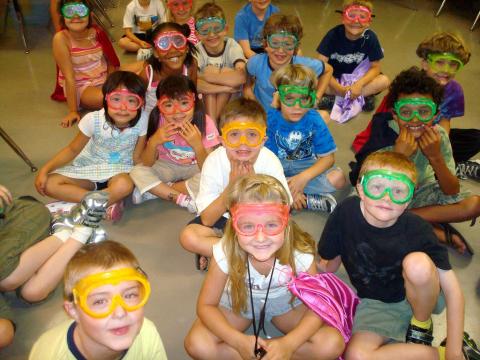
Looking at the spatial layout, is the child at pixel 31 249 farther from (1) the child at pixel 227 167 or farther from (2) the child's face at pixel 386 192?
(2) the child's face at pixel 386 192

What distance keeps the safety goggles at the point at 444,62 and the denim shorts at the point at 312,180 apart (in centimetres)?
96

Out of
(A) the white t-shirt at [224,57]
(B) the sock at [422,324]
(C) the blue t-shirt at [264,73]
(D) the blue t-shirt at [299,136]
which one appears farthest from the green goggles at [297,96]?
(B) the sock at [422,324]

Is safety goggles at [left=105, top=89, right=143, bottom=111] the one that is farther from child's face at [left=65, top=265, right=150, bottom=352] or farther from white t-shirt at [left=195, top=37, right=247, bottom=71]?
child's face at [left=65, top=265, right=150, bottom=352]

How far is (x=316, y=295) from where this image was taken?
5.70ft

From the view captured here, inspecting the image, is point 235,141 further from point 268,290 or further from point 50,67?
point 50,67

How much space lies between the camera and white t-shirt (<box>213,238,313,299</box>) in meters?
1.75

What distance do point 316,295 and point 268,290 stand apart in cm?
18

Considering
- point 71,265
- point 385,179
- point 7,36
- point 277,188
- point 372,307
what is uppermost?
point 385,179

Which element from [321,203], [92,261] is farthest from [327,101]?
[92,261]

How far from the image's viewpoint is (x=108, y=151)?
9.15 ft

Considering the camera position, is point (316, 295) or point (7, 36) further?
point (7, 36)

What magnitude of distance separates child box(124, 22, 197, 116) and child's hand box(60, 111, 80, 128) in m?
0.71

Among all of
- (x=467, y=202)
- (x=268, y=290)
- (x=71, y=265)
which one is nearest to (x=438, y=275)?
(x=268, y=290)

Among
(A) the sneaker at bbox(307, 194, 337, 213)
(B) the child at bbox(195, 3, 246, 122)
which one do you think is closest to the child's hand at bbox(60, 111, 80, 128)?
(B) the child at bbox(195, 3, 246, 122)
